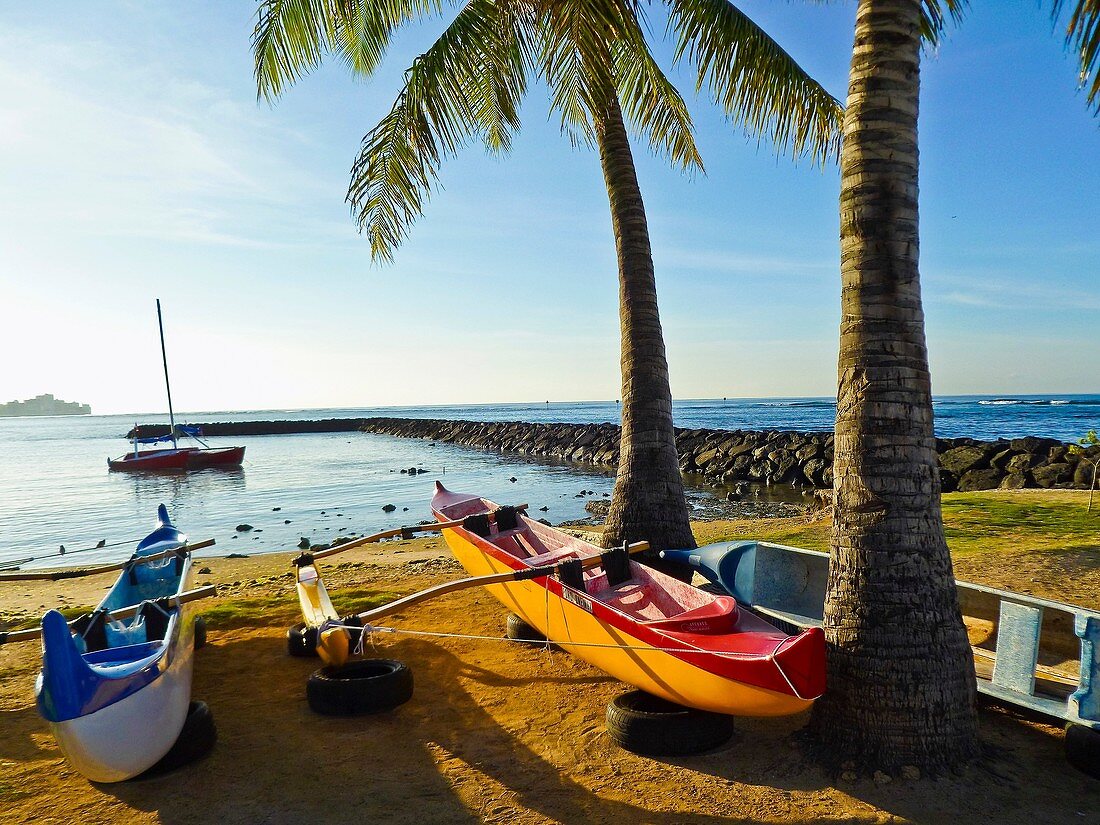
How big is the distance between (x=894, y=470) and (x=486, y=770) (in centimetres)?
359

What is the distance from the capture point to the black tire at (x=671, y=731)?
4988mm

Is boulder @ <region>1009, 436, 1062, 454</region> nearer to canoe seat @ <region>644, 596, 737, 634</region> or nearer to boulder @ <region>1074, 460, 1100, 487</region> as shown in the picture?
boulder @ <region>1074, 460, 1100, 487</region>

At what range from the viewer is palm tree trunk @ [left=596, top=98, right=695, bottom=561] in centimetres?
880

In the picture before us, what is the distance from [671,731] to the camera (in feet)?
16.4

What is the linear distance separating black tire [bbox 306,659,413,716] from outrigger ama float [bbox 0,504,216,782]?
0.89m

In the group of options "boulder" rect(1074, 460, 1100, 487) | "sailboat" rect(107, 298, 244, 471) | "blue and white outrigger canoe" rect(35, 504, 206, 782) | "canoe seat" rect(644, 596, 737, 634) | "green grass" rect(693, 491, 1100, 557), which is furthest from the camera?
"sailboat" rect(107, 298, 244, 471)

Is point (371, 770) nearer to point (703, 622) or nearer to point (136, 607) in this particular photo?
point (703, 622)

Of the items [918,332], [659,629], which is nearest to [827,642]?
[659,629]

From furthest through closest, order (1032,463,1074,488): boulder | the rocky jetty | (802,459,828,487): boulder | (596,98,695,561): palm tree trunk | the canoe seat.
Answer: (802,459,828,487): boulder
the rocky jetty
(1032,463,1074,488): boulder
(596,98,695,561): palm tree trunk
the canoe seat

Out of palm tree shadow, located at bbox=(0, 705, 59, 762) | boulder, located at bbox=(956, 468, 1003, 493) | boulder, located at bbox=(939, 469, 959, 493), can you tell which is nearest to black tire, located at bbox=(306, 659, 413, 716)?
palm tree shadow, located at bbox=(0, 705, 59, 762)

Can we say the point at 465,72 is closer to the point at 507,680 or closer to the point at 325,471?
the point at 507,680

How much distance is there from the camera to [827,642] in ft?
15.9

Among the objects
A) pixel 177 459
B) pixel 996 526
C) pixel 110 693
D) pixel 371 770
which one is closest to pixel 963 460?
pixel 996 526

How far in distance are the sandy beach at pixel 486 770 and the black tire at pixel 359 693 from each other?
11cm
